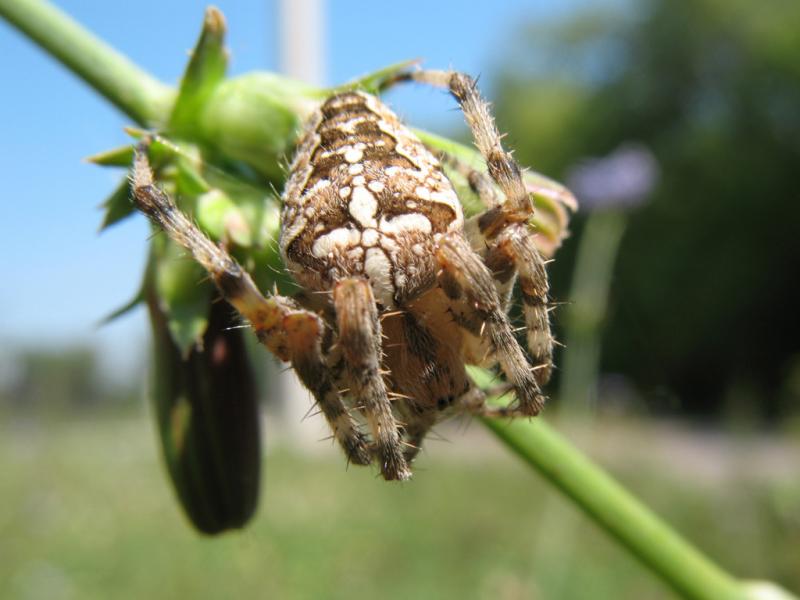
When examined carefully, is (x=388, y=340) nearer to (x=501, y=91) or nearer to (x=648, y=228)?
(x=648, y=228)

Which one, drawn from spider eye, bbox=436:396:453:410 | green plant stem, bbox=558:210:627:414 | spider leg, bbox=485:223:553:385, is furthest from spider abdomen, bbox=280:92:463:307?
green plant stem, bbox=558:210:627:414

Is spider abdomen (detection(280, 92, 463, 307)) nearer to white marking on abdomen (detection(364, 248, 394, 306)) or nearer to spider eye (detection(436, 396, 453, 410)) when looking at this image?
white marking on abdomen (detection(364, 248, 394, 306))

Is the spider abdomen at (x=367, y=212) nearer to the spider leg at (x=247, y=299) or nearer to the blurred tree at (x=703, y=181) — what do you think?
the spider leg at (x=247, y=299)

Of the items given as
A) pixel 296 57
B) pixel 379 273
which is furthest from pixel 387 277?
pixel 296 57

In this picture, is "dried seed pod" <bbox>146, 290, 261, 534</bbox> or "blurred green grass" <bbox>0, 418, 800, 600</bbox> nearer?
"dried seed pod" <bbox>146, 290, 261, 534</bbox>

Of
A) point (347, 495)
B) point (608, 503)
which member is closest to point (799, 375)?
point (347, 495)

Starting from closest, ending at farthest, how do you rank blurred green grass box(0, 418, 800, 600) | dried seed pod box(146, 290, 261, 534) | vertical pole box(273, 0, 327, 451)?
dried seed pod box(146, 290, 261, 534)
blurred green grass box(0, 418, 800, 600)
vertical pole box(273, 0, 327, 451)

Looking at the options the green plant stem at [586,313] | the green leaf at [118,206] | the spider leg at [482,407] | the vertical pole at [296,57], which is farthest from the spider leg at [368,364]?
the vertical pole at [296,57]
